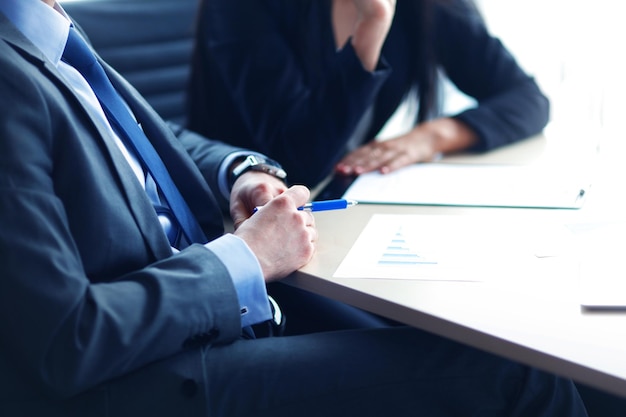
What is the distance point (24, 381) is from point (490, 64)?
1213 millimetres

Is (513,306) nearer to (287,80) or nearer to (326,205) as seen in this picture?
(326,205)

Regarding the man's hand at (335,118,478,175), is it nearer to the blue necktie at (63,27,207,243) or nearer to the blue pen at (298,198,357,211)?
the blue pen at (298,198,357,211)

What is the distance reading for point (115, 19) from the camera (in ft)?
5.74

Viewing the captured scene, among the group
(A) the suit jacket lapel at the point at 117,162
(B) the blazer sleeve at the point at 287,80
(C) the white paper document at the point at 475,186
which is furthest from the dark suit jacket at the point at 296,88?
(A) the suit jacket lapel at the point at 117,162

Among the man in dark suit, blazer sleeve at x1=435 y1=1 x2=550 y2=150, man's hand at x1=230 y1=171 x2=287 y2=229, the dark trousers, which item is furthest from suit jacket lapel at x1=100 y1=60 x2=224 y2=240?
blazer sleeve at x1=435 y1=1 x2=550 y2=150

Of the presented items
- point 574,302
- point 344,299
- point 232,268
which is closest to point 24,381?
point 232,268

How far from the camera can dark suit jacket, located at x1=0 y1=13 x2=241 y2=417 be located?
0.76 m

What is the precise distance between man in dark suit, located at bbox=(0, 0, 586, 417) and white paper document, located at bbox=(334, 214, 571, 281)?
9 cm

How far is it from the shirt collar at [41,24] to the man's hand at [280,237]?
0.34 metres

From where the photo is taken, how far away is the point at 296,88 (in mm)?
1468

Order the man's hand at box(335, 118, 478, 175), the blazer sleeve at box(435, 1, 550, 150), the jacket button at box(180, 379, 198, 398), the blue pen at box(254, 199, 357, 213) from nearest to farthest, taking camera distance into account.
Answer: the jacket button at box(180, 379, 198, 398) < the blue pen at box(254, 199, 357, 213) < the man's hand at box(335, 118, 478, 175) < the blazer sleeve at box(435, 1, 550, 150)

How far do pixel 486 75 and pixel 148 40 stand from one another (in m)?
0.83

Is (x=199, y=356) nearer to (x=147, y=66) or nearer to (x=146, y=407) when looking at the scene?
(x=146, y=407)

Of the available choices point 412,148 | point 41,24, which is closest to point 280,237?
point 41,24
